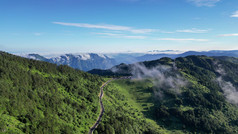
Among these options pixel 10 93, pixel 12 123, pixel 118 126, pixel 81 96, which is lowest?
pixel 118 126

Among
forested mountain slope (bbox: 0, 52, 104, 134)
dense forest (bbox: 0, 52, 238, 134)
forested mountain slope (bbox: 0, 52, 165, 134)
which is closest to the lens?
forested mountain slope (bbox: 0, 52, 104, 134)

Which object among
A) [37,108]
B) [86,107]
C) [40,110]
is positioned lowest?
[86,107]

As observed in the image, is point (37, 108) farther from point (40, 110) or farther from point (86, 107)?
point (86, 107)

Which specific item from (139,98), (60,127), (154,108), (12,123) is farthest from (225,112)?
(12,123)

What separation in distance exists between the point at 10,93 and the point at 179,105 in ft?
543

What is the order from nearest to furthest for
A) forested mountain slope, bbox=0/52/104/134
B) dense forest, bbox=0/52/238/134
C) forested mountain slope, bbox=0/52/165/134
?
forested mountain slope, bbox=0/52/104/134
forested mountain slope, bbox=0/52/165/134
dense forest, bbox=0/52/238/134

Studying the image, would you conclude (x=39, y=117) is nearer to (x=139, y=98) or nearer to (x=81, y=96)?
(x=81, y=96)

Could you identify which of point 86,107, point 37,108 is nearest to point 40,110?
point 37,108

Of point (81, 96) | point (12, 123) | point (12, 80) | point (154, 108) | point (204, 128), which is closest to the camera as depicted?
point (12, 123)

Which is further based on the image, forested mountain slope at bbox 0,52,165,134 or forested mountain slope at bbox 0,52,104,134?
forested mountain slope at bbox 0,52,165,134

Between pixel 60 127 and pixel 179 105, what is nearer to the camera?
pixel 60 127

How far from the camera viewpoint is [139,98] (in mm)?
172125

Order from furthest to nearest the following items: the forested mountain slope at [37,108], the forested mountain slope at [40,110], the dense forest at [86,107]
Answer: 1. the dense forest at [86,107]
2. the forested mountain slope at [40,110]
3. the forested mountain slope at [37,108]

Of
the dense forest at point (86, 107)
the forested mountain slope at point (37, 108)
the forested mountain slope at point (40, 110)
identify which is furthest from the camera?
the dense forest at point (86, 107)
